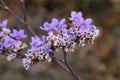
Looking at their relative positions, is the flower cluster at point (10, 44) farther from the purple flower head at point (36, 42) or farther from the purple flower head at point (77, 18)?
the purple flower head at point (77, 18)

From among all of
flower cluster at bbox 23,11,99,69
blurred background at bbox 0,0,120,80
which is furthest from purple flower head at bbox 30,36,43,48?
blurred background at bbox 0,0,120,80

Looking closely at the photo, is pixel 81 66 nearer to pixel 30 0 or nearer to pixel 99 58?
pixel 99 58

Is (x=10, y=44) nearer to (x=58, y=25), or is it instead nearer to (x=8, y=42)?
(x=8, y=42)

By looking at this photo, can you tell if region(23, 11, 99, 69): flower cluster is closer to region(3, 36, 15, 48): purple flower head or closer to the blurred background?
region(3, 36, 15, 48): purple flower head

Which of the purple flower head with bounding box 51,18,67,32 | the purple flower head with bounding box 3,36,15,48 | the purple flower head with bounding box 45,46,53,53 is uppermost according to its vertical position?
the purple flower head with bounding box 51,18,67,32

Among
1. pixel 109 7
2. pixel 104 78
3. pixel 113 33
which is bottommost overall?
pixel 104 78

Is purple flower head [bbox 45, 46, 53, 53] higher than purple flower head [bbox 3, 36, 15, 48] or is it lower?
lower

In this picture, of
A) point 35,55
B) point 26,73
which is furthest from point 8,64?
point 35,55

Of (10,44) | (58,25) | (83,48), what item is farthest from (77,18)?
(83,48)
